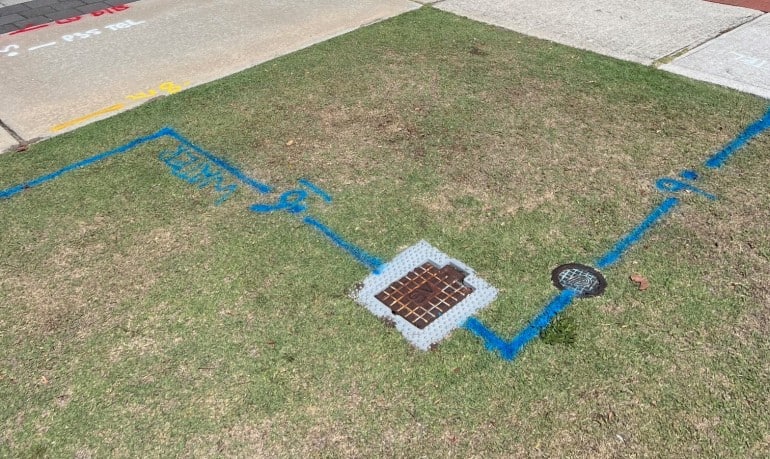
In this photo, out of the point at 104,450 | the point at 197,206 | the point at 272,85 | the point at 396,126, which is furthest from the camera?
the point at 272,85

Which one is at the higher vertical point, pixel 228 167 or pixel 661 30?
pixel 661 30

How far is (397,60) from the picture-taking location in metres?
6.63

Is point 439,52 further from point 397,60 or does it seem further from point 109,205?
point 109,205

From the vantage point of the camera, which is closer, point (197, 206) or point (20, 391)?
point (20, 391)

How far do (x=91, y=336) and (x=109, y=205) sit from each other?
4.60ft

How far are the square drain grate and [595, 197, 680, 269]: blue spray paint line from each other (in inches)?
31.0

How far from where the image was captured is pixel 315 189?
461cm

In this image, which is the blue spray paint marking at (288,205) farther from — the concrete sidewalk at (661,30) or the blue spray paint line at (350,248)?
the concrete sidewalk at (661,30)

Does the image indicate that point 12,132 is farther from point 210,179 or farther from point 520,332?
point 520,332

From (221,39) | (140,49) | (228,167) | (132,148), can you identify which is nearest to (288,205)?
(228,167)

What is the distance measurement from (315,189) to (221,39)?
3.77 m

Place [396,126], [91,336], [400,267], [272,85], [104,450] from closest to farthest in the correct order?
[104,450] < [91,336] < [400,267] < [396,126] < [272,85]

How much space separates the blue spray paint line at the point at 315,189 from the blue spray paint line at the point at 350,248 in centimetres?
27

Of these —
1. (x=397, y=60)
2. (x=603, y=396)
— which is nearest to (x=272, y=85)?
(x=397, y=60)
